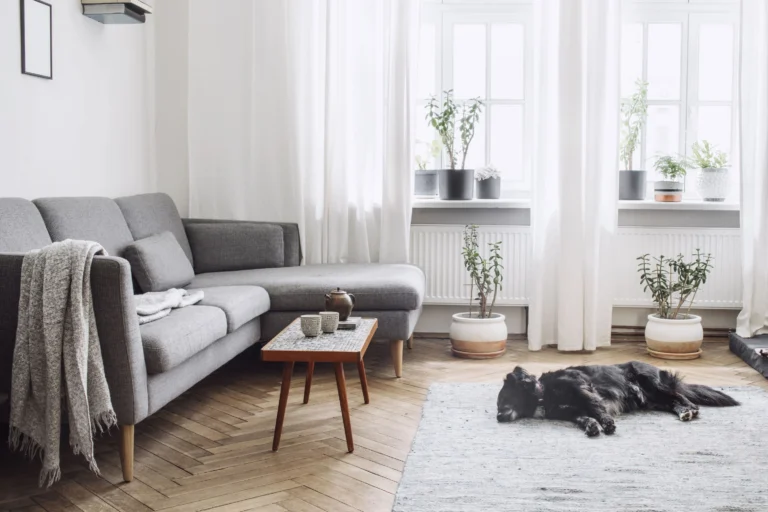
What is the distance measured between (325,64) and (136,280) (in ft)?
6.01

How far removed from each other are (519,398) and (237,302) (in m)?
1.26

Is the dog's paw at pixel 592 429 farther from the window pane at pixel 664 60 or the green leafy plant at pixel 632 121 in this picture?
the window pane at pixel 664 60

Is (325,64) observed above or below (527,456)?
above

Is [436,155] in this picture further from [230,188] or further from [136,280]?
[136,280]

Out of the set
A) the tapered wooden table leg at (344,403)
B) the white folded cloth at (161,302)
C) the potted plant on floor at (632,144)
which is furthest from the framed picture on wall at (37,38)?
the potted plant on floor at (632,144)

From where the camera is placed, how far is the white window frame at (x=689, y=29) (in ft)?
16.5

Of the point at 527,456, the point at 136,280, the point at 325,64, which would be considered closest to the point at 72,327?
the point at 136,280

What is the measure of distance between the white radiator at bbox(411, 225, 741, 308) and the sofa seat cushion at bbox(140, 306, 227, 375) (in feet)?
6.12

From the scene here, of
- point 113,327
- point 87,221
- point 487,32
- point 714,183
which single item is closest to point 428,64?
point 487,32

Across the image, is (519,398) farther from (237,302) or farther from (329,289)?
(237,302)

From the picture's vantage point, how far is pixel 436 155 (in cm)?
507

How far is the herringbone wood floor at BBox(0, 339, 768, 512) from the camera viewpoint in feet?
8.16

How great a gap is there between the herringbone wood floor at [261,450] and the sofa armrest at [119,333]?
0.89ft

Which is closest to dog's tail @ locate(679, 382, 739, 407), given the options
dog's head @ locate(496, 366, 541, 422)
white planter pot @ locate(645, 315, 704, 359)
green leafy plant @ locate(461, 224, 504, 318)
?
dog's head @ locate(496, 366, 541, 422)
